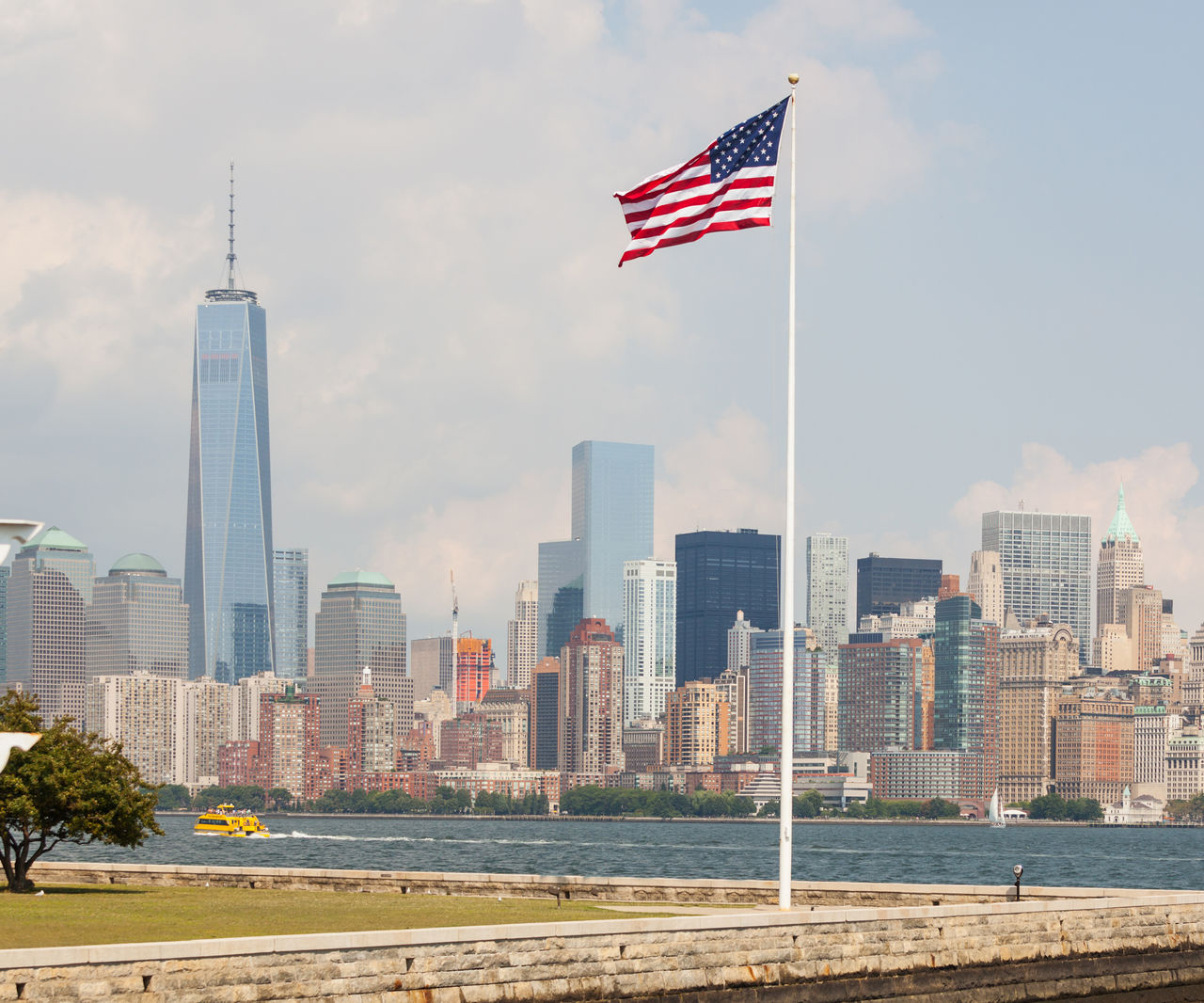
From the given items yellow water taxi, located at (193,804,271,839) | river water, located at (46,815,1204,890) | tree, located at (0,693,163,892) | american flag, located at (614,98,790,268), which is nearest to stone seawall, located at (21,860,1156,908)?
tree, located at (0,693,163,892)

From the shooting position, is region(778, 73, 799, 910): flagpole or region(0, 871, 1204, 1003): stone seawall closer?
region(0, 871, 1204, 1003): stone seawall

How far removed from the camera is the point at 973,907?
36.8 m

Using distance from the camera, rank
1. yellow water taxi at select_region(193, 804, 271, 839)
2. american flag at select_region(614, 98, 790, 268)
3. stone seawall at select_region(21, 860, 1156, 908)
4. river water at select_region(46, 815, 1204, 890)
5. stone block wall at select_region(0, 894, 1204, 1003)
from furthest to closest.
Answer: yellow water taxi at select_region(193, 804, 271, 839), river water at select_region(46, 815, 1204, 890), stone seawall at select_region(21, 860, 1156, 908), american flag at select_region(614, 98, 790, 268), stone block wall at select_region(0, 894, 1204, 1003)

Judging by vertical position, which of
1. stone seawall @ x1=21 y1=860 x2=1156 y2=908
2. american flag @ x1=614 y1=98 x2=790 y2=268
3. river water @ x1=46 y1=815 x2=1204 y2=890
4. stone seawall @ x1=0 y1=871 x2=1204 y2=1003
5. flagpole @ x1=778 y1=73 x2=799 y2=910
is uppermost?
american flag @ x1=614 y1=98 x2=790 y2=268

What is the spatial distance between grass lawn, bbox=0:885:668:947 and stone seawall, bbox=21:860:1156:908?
2.10 metres

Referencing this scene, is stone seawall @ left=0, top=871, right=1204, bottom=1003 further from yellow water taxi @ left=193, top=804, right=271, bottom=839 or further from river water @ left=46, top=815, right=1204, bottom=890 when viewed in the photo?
yellow water taxi @ left=193, top=804, right=271, bottom=839

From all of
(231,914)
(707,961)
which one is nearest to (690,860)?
(231,914)

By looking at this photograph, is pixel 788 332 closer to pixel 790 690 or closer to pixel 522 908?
pixel 790 690

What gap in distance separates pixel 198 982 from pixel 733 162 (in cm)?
1727

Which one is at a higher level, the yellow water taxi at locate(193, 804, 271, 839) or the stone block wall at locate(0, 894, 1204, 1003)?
the stone block wall at locate(0, 894, 1204, 1003)

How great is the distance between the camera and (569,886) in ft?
153

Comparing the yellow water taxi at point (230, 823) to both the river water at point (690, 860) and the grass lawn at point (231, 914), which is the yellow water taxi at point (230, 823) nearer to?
the river water at point (690, 860)

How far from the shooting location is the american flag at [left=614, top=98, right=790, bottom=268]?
34906mm

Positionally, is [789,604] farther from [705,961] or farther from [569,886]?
[569,886]
